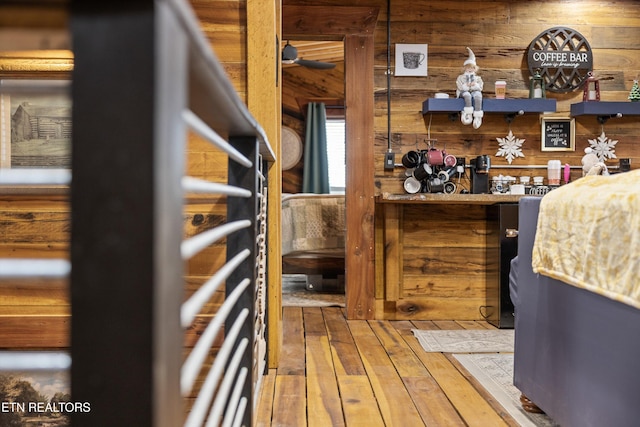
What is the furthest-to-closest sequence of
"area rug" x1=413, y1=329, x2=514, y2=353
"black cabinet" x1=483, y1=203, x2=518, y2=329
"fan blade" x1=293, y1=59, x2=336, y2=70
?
"fan blade" x1=293, y1=59, x2=336, y2=70
"black cabinet" x1=483, y1=203, x2=518, y2=329
"area rug" x1=413, y1=329, x2=514, y2=353

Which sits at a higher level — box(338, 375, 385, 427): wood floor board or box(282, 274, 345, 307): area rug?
box(338, 375, 385, 427): wood floor board

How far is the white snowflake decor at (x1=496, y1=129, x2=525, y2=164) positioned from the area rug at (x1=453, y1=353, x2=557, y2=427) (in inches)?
62.4

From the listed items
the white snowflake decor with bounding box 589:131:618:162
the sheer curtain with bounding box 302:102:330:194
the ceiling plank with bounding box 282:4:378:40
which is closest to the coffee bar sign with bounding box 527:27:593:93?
the white snowflake decor with bounding box 589:131:618:162

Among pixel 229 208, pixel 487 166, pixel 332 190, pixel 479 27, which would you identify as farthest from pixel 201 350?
pixel 332 190

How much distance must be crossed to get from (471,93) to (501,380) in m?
2.06

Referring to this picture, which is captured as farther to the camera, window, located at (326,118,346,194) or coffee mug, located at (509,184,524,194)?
window, located at (326,118,346,194)

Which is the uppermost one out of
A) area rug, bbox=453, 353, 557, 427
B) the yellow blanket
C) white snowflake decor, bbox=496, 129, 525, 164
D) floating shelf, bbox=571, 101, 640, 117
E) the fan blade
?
the fan blade

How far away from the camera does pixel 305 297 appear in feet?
15.6

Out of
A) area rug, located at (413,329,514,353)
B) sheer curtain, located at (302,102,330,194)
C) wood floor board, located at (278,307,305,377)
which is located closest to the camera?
wood floor board, located at (278,307,305,377)

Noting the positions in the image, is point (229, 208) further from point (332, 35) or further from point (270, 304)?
point (332, 35)

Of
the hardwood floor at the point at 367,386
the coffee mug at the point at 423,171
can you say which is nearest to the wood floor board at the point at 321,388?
the hardwood floor at the point at 367,386

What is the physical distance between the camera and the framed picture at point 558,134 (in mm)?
3967

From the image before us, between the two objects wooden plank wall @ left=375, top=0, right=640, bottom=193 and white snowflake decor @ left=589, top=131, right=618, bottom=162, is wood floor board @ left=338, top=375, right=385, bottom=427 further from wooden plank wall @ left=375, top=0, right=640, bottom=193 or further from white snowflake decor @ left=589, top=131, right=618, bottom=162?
white snowflake decor @ left=589, top=131, right=618, bottom=162

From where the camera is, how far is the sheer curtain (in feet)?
25.3
